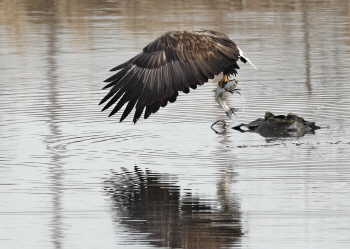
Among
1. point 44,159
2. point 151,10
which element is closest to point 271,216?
point 44,159

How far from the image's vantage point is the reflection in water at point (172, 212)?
726 cm

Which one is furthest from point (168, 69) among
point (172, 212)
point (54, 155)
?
point (172, 212)

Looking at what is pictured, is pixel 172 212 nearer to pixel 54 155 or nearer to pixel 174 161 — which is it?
pixel 174 161

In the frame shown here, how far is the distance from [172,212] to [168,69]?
2.54 metres

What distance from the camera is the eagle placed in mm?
10102

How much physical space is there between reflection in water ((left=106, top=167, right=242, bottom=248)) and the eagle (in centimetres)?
92

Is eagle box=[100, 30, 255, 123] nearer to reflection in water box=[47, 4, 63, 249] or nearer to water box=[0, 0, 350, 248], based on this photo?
water box=[0, 0, 350, 248]

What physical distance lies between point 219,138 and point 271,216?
4024 mm

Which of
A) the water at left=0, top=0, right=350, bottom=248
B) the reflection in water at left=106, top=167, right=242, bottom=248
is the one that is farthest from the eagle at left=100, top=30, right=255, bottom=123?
the reflection in water at left=106, top=167, right=242, bottom=248

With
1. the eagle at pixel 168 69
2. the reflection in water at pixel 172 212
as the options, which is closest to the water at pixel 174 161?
the reflection in water at pixel 172 212

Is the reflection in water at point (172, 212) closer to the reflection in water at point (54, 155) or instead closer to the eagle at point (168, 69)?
the reflection in water at point (54, 155)

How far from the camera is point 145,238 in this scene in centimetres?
728

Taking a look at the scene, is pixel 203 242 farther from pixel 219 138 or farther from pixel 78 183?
pixel 219 138

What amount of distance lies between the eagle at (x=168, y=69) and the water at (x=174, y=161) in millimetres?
725
